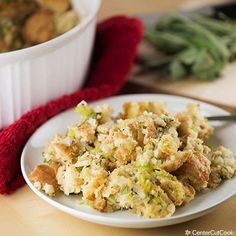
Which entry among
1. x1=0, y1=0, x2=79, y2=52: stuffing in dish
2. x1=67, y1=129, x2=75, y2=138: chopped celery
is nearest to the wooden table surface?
x1=67, y1=129, x2=75, y2=138: chopped celery

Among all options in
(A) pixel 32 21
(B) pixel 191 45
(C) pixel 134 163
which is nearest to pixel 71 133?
(C) pixel 134 163

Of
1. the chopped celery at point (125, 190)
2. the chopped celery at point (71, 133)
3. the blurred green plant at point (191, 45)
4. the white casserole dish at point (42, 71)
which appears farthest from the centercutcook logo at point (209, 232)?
the blurred green plant at point (191, 45)

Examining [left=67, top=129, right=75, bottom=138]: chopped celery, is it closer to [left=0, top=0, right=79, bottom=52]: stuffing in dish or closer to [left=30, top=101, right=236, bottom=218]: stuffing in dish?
[left=30, top=101, right=236, bottom=218]: stuffing in dish

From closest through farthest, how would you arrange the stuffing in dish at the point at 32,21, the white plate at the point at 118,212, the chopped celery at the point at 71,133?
the white plate at the point at 118,212 → the chopped celery at the point at 71,133 → the stuffing in dish at the point at 32,21

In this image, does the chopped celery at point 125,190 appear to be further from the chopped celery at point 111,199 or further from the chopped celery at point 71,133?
the chopped celery at point 71,133

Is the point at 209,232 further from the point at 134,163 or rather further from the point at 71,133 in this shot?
the point at 71,133

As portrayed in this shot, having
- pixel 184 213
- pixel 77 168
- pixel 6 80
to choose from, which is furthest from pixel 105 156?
pixel 6 80
